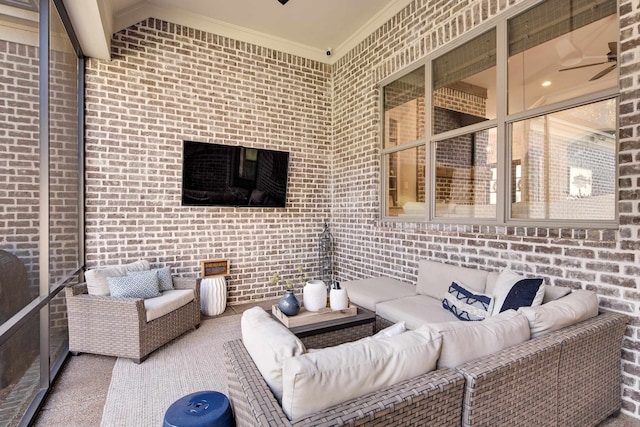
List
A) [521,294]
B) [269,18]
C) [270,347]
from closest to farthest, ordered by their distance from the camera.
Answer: [270,347] → [521,294] → [269,18]

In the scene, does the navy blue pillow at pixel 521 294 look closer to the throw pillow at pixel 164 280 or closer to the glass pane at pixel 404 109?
the glass pane at pixel 404 109

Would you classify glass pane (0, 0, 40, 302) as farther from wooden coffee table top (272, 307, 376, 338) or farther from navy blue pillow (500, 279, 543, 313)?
navy blue pillow (500, 279, 543, 313)

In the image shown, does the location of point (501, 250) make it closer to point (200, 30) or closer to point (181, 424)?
point (181, 424)

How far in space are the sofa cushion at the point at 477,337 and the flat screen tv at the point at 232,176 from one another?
3.68 m

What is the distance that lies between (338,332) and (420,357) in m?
1.25

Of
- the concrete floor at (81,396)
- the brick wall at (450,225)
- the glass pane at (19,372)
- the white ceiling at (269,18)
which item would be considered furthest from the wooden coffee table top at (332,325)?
the white ceiling at (269,18)

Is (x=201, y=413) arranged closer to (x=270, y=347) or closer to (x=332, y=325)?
(x=270, y=347)

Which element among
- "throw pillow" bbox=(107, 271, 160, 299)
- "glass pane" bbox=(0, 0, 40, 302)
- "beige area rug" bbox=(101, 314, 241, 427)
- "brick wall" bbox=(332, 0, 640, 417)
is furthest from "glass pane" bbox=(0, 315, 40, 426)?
"brick wall" bbox=(332, 0, 640, 417)

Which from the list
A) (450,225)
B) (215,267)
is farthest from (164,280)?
(450,225)

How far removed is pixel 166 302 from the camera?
3.32 meters

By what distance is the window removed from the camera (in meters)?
2.51

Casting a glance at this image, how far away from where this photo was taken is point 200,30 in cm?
446

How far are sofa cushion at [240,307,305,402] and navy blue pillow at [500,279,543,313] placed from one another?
70.0 inches

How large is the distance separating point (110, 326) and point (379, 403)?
2872mm
